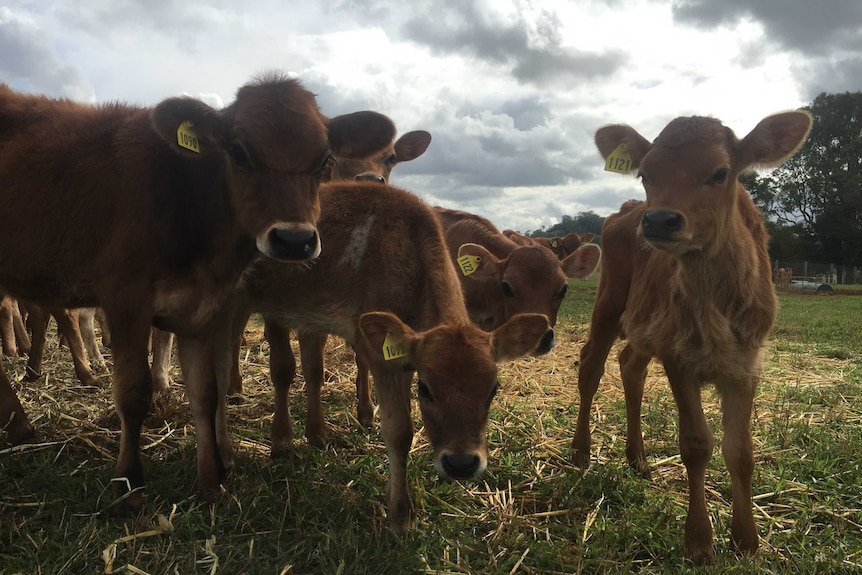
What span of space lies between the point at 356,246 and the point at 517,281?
194 cm

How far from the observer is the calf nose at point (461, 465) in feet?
10.7

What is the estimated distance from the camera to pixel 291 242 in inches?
142

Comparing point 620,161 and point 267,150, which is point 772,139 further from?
point 267,150

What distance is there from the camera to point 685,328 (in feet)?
12.7

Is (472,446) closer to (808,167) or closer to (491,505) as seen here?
(491,505)

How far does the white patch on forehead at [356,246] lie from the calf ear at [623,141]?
78.2 inches

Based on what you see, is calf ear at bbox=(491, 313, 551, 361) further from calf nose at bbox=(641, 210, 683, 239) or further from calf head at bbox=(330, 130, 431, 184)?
calf head at bbox=(330, 130, 431, 184)

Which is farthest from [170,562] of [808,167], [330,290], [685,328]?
[808,167]

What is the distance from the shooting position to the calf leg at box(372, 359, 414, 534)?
379 centimetres

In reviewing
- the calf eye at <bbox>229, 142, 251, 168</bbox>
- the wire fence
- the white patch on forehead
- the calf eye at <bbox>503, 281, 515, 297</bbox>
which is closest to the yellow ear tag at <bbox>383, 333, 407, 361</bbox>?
the white patch on forehead

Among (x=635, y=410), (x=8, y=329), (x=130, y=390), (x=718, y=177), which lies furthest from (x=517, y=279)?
(x=8, y=329)

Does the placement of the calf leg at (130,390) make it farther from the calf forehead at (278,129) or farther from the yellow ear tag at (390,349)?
the yellow ear tag at (390,349)

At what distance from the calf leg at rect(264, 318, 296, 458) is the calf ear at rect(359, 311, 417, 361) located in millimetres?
1853

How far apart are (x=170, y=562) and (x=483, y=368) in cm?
201
